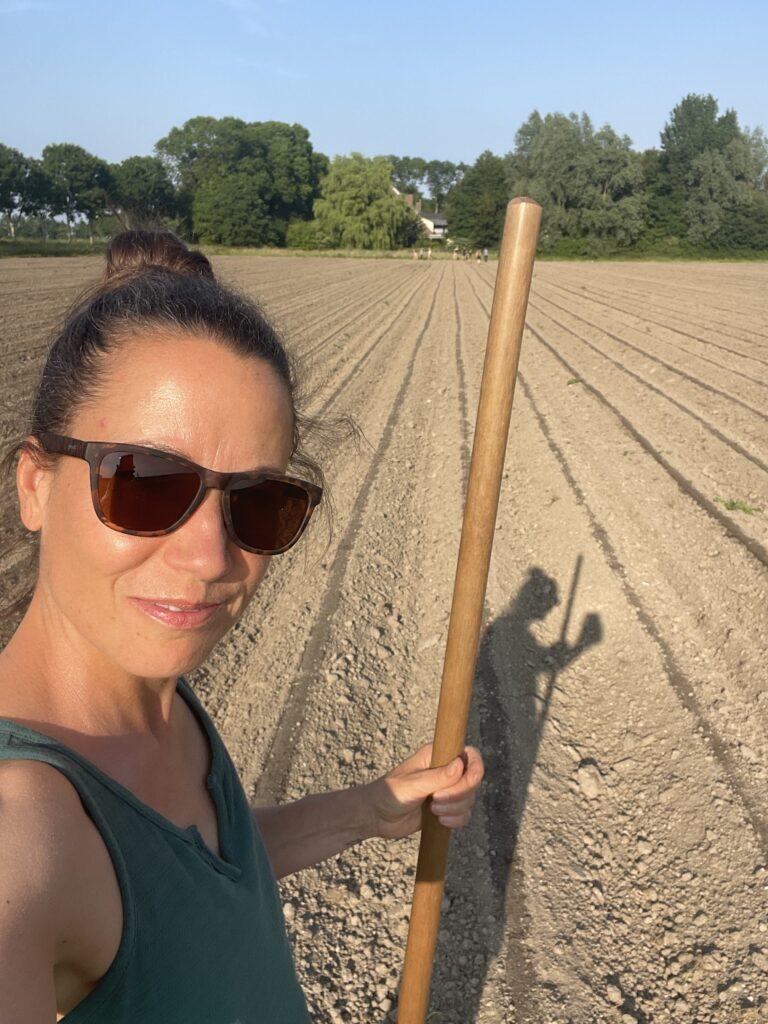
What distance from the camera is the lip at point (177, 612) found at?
993mm

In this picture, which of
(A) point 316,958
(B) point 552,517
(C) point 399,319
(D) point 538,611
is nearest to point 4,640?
(A) point 316,958

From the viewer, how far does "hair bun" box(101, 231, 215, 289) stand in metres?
1.42

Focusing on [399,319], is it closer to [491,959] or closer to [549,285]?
[549,285]

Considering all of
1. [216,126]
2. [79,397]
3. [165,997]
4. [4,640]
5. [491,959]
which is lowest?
[491,959]

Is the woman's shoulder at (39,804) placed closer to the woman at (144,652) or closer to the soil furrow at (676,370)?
the woman at (144,652)

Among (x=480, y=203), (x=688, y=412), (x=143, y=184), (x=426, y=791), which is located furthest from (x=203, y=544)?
(x=143, y=184)

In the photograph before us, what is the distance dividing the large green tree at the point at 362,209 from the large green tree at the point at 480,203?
22.4ft

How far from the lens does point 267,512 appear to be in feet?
3.67

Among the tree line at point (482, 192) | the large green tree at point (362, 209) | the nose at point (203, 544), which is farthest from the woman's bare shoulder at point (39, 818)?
the large green tree at point (362, 209)

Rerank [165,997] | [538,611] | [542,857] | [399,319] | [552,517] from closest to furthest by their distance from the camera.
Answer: [165,997] < [542,857] < [538,611] < [552,517] < [399,319]

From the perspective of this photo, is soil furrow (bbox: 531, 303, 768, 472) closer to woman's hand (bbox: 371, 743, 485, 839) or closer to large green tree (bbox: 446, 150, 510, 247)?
woman's hand (bbox: 371, 743, 485, 839)

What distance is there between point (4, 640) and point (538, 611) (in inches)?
127

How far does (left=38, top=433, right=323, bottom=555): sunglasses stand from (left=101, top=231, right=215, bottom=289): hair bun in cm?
49

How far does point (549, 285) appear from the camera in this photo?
30156 millimetres
